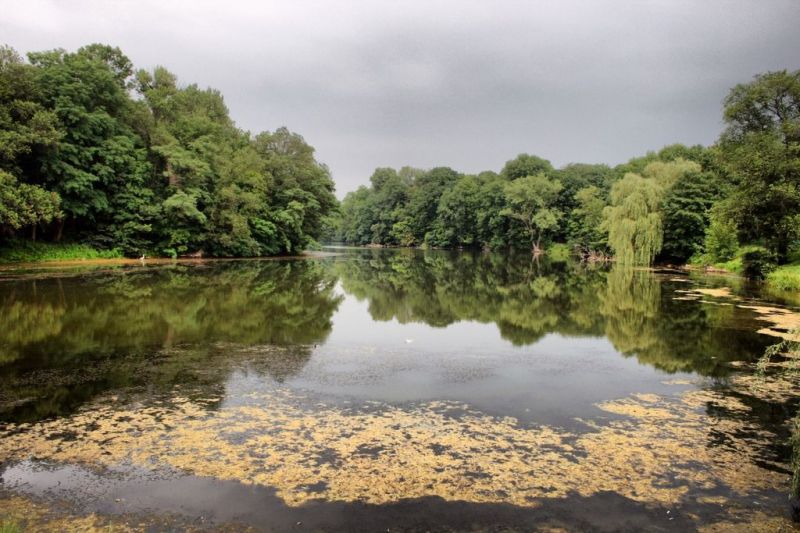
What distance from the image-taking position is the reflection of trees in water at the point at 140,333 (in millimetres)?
9258

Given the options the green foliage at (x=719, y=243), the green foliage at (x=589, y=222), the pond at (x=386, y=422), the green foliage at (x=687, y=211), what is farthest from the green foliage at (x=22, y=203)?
the green foliage at (x=589, y=222)

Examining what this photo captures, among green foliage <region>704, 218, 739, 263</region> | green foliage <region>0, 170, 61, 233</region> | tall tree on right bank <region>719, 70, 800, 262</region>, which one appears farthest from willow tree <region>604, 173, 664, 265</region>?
green foliage <region>0, 170, 61, 233</region>

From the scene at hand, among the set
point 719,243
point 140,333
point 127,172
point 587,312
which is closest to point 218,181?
point 127,172

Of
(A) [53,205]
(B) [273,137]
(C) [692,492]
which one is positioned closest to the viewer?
(C) [692,492]

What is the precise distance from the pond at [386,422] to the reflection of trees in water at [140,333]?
9 cm

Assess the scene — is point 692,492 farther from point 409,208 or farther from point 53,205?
point 409,208

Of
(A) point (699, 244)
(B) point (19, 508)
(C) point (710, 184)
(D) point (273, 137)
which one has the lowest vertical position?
(B) point (19, 508)

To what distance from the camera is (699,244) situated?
146ft

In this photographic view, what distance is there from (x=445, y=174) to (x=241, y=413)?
96.8 meters

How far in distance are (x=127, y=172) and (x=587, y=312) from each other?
33.5 metres

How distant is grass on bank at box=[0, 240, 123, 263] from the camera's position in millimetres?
31453

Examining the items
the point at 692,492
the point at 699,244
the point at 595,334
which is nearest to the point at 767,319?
the point at 595,334

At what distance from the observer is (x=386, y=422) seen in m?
7.34

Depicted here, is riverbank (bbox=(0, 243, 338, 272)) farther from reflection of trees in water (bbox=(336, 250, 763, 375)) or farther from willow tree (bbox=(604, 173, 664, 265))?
willow tree (bbox=(604, 173, 664, 265))
